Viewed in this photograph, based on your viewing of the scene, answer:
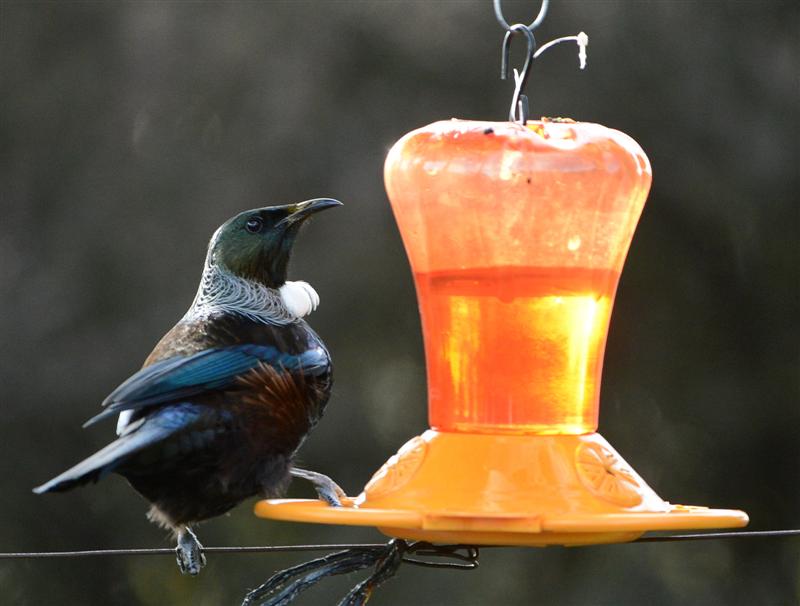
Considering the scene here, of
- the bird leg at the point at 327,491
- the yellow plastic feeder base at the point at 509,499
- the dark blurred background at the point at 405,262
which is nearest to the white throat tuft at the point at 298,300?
the bird leg at the point at 327,491

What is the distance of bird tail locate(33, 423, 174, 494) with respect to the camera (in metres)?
3.07

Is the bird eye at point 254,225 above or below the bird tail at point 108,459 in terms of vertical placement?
above

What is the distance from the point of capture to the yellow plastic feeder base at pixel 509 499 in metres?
2.84

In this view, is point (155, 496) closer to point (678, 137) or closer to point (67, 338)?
point (67, 338)

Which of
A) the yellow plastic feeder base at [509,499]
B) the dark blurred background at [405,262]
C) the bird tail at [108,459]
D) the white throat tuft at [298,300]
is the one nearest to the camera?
the yellow plastic feeder base at [509,499]

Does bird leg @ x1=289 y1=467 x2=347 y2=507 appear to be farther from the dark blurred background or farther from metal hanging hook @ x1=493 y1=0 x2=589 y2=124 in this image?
the dark blurred background

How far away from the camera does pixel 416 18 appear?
23.5 ft

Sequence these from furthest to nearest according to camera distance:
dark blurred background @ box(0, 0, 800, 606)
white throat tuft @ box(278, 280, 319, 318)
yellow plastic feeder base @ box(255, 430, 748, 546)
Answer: dark blurred background @ box(0, 0, 800, 606) < white throat tuft @ box(278, 280, 319, 318) < yellow plastic feeder base @ box(255, 430, 748, 546)

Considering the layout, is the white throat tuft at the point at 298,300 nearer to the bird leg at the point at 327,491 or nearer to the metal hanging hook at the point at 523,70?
the bird leg at the point at 327,491

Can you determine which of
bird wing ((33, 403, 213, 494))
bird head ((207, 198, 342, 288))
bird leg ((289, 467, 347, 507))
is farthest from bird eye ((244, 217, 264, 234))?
bird leg ((289, 467, 347, 507))

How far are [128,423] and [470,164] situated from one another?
3.54 ft

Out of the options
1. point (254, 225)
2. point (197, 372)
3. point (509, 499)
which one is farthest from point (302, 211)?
point (509, 499)

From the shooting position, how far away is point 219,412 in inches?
145

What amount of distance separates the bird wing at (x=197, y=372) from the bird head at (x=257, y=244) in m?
0.40
